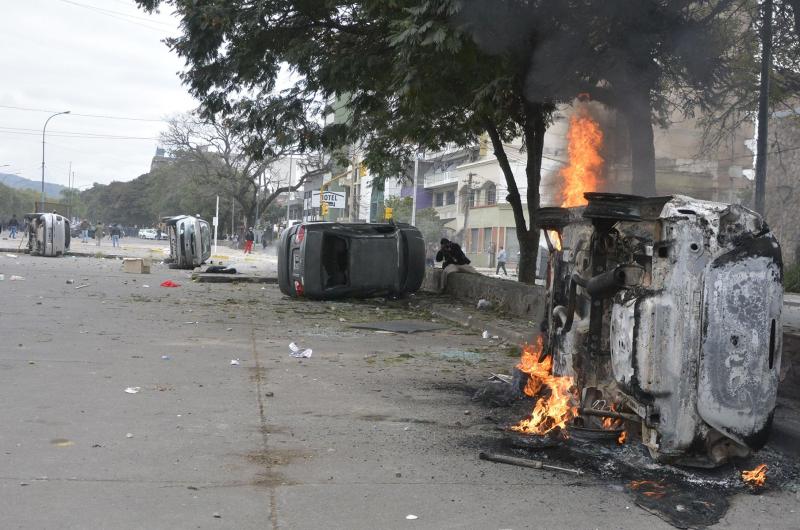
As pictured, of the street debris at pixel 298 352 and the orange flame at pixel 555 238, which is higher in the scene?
the orange flame at pixel 555 238

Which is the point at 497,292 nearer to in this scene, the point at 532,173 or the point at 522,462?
the point at 532,173

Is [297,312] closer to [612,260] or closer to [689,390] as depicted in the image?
[612,260]

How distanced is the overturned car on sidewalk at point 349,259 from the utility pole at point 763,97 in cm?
597

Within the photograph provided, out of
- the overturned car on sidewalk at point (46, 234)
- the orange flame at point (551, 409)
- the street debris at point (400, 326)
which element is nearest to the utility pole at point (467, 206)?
the overturned car on sidewalk at point (46, 234)

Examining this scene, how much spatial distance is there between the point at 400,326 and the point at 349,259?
3.47 metres

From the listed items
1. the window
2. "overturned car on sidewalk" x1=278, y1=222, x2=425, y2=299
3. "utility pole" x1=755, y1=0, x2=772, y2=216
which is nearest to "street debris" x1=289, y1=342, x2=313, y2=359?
"overturned car on sidewalk" x1=278, y1=222, x2=425, y2=299

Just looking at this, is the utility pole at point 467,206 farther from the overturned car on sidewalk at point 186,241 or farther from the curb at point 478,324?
the curb at point 478,324

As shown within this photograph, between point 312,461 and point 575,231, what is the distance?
229 centimetres

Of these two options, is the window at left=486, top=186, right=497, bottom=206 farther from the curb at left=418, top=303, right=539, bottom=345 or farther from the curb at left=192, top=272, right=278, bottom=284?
the curb at left=418, top=303, right=539, bottom=345

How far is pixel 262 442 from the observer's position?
4344 millimetres

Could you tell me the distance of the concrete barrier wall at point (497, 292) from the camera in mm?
10914

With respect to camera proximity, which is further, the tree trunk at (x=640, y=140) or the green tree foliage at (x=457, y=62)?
the tree trunk at (x=640, y=140)

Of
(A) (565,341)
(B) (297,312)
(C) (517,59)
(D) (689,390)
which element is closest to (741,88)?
(C) (517,59)

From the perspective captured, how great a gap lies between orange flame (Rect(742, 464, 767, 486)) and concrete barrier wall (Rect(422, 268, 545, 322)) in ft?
16.6
